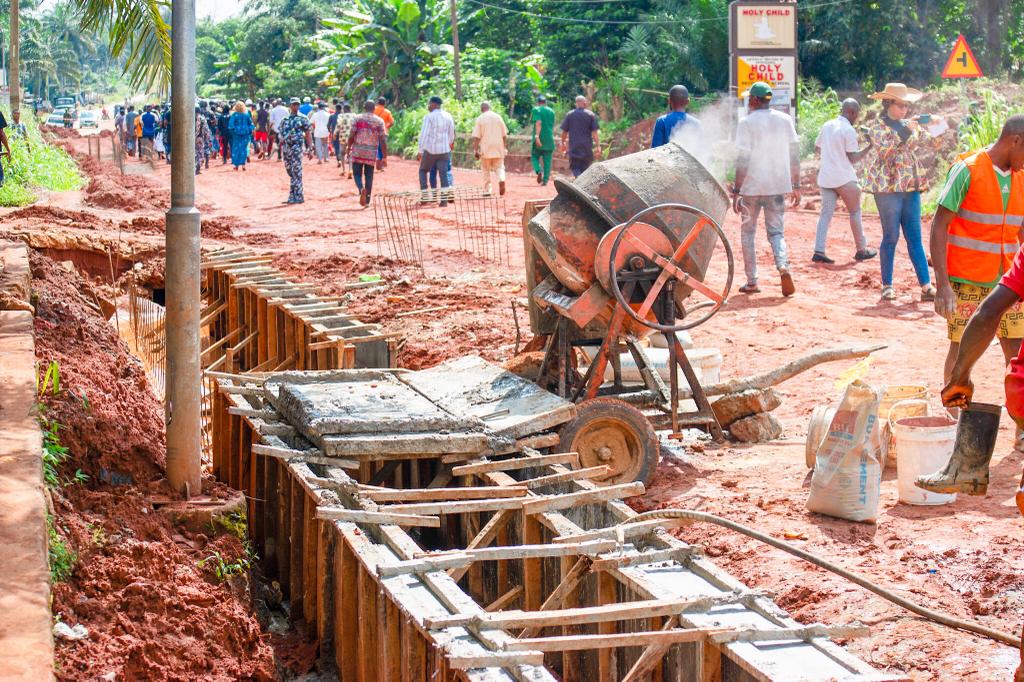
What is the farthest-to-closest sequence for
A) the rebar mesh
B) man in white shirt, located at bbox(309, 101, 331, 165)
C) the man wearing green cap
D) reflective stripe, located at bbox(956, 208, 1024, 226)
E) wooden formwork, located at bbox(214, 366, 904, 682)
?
man in white shirt, located at bbox(309, 101, 331, 165) → the rebar mesh → the man wearing green cap → reflective stripe, located at bbox(956, 208, 1024, 226) → wooden formwork, located at bbox(214, 366, 904, 682)

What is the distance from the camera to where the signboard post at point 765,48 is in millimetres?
19547

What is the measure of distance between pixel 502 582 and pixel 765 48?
14.5 meters

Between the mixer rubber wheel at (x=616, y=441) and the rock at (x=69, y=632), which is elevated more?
the mixer rubber wheel at (x=616, y=441)

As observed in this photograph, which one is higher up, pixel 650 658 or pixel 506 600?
pixel 650 658

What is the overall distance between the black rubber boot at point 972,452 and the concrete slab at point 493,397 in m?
3.49

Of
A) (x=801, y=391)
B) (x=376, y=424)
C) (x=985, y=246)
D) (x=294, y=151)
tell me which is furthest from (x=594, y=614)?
(x=294, y=151)

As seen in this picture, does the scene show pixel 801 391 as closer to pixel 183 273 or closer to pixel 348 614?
pixel 348 614

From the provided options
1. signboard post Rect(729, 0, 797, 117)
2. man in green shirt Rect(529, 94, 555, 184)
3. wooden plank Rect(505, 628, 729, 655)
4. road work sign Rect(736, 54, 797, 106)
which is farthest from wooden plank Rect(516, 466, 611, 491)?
man in green shirt Rect(529, 94, 555, 184)

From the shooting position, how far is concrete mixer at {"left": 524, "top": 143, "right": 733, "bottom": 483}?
26.8 ft

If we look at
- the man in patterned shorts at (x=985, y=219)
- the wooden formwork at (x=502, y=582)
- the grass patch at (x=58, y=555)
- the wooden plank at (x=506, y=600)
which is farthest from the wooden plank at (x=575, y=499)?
the man in patterned shorts at (x=985, y=219)

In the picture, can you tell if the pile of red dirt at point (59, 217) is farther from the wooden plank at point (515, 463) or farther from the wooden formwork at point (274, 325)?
the wooden plank at point (515, 463)

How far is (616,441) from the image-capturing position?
27.4 ft

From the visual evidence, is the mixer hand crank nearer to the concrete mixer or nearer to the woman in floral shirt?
the concrete mixer

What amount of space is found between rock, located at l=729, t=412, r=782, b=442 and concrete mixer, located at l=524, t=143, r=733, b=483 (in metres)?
0.56
